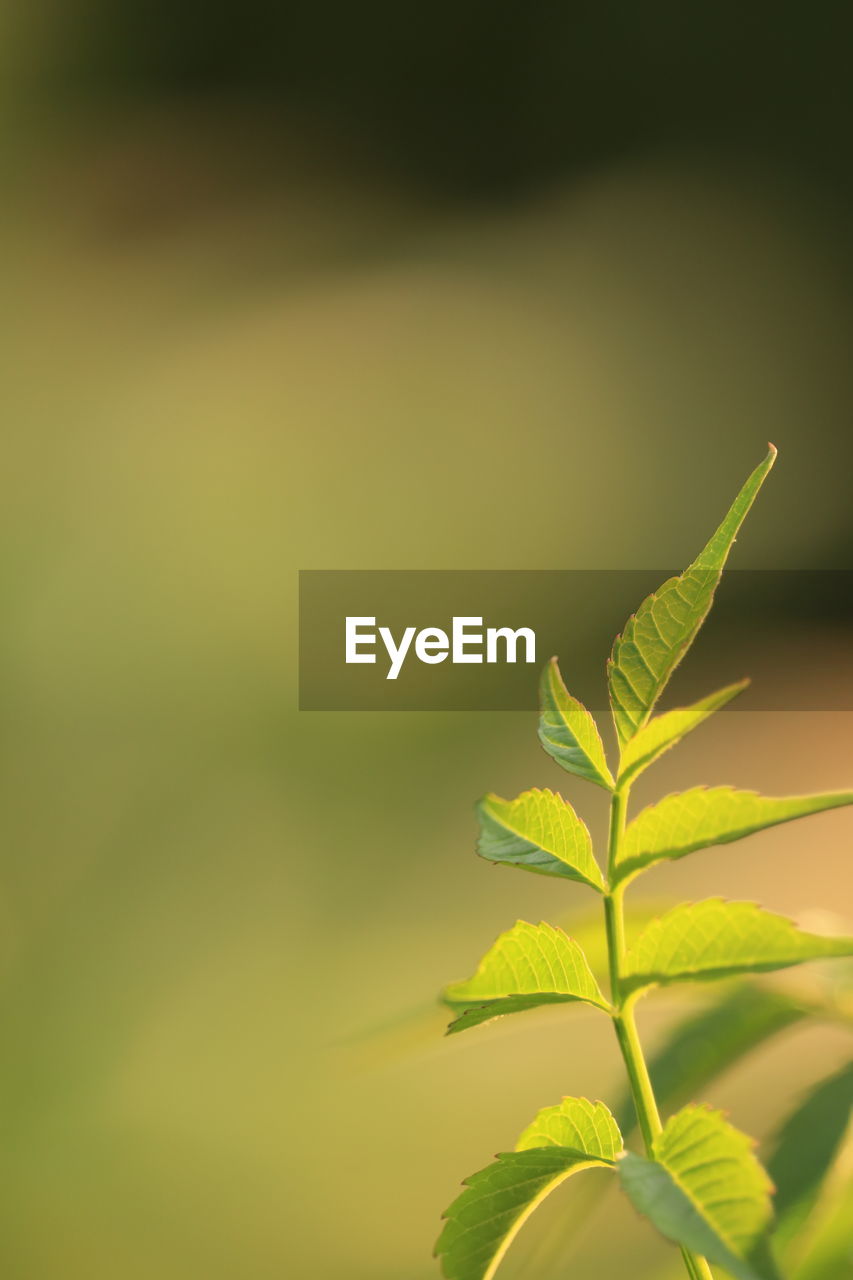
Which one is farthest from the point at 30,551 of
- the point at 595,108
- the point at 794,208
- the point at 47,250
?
the point at 794,208

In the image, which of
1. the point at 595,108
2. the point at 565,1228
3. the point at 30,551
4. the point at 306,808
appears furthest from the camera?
the point at 595,108

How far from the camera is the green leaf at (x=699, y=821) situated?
0.11 metres

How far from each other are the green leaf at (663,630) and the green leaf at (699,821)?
0.01 metres

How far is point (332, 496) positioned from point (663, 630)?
1729 mm

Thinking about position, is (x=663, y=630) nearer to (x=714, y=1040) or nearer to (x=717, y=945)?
(x=717, y=945)

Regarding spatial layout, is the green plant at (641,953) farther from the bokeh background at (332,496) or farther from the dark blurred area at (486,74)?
the dark blurred area at (486,74)

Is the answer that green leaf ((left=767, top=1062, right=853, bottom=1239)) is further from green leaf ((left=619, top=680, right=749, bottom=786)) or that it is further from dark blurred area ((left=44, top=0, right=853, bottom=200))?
dark blurred area ((left=44, top=0, right=853, bottom=200))

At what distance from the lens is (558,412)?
2002mm

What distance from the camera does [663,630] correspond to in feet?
0.41

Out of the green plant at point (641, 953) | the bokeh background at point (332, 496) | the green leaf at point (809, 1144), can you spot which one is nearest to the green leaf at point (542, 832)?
the green plant at point (641, 953)

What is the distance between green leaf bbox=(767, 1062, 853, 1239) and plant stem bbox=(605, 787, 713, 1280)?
0.12 metres

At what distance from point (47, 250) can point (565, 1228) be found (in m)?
A: 2.12

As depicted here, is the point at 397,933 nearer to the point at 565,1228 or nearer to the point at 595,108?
the point at 565,1228

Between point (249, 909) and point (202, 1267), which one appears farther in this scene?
point (249, 909)
